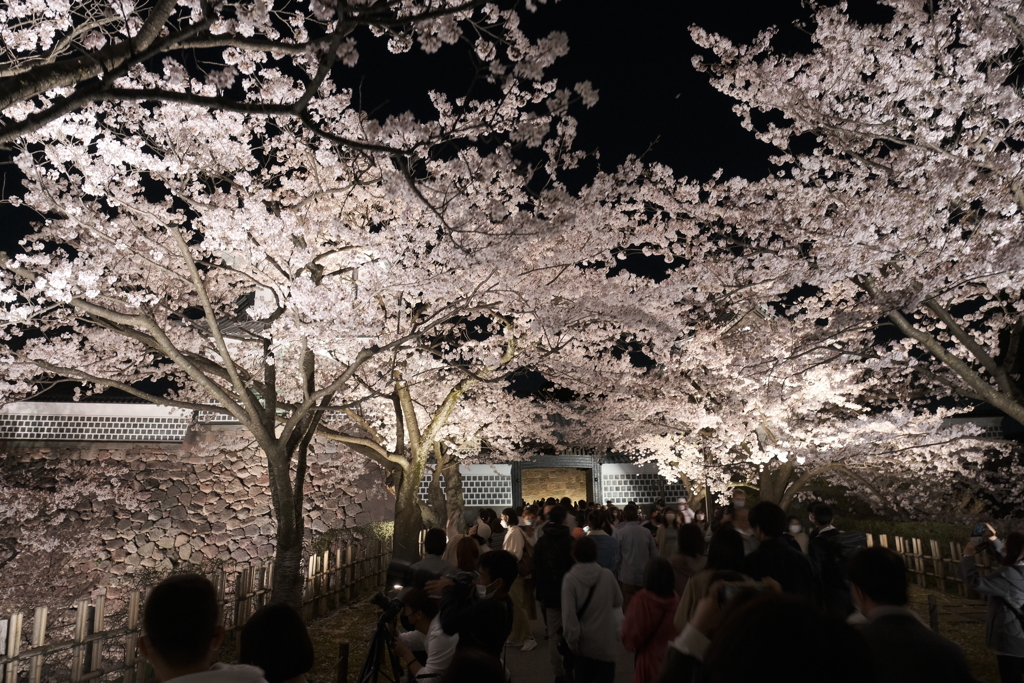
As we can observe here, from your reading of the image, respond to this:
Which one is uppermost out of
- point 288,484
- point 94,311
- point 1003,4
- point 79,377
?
point 1003,4

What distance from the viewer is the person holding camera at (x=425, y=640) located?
3.49 m

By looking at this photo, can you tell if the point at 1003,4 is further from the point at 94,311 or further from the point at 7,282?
the point at 7,282

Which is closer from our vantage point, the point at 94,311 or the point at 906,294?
the point at 94,311

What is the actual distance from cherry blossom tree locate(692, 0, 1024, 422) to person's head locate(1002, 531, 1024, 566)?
11.8 feet

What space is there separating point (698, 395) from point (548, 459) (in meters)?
8.63

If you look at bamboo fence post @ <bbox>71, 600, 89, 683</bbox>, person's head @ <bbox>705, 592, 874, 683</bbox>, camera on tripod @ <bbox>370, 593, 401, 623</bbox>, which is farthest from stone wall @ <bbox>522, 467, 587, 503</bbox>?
person's head @ <bbox>705, 592, 874, 683</bbox>

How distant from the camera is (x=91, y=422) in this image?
57.7ft

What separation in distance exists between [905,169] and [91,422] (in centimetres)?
1980

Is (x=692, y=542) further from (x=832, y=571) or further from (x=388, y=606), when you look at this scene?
(x=388, y=606)

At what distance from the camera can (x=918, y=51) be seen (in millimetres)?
8891

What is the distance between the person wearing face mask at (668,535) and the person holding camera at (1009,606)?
14.6ft

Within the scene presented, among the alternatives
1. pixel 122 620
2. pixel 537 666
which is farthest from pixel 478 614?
pixel 122 620

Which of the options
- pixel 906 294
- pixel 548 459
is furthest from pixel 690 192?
pixel 548 459

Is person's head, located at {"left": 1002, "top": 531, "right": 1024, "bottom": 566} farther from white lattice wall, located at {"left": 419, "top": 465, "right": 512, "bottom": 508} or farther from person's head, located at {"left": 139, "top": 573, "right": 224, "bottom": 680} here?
white lattice wall, located at {"left": 419, "top": 465, "right": 512, "bottom": 508}
